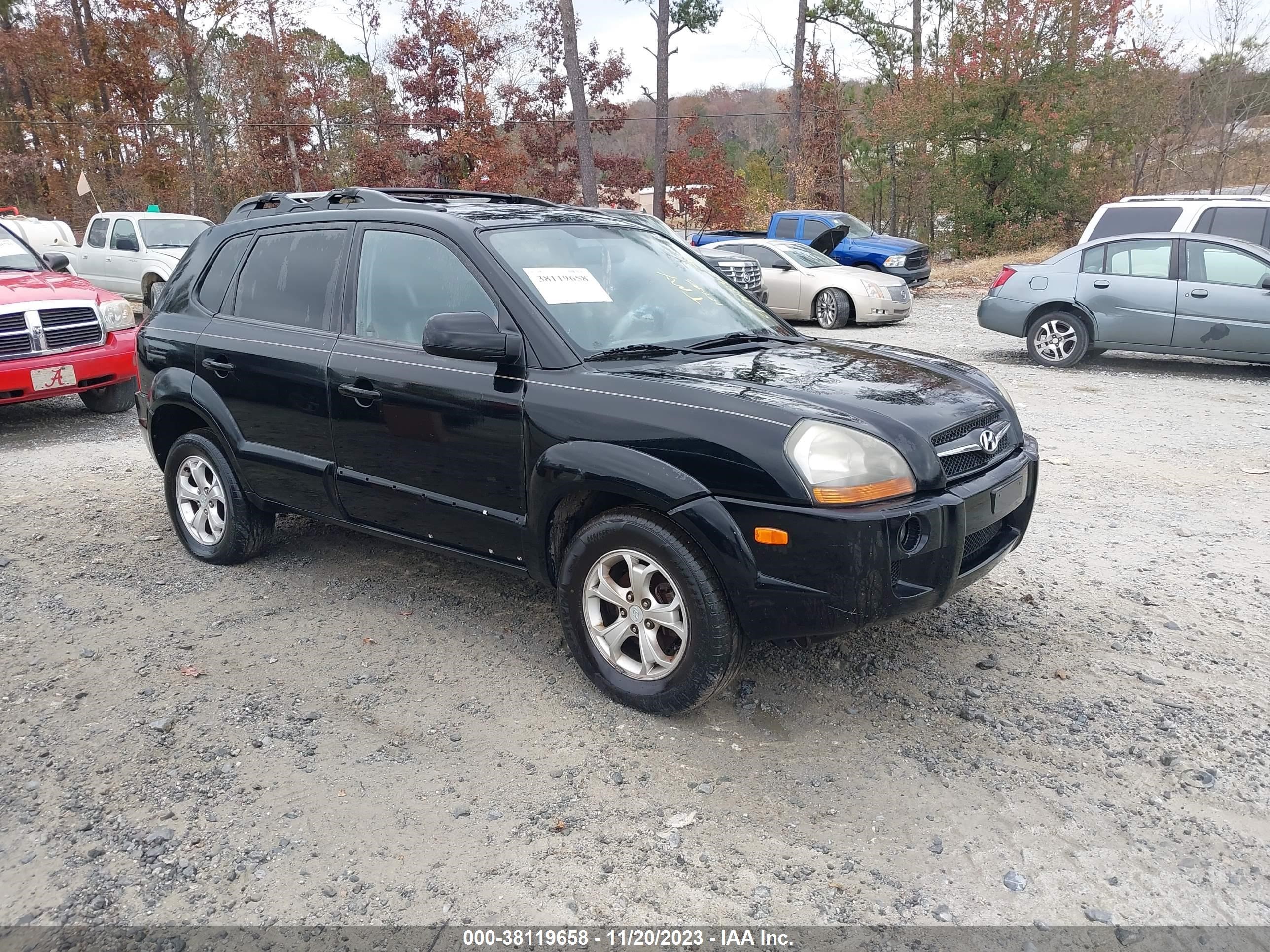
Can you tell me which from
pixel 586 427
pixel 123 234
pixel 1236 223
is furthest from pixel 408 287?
pixel 123 234

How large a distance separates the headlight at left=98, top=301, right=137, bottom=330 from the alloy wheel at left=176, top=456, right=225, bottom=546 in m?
4.09

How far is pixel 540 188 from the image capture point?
29469 millimetres

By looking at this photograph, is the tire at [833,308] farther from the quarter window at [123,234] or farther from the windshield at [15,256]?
the quarter window at [123,234]

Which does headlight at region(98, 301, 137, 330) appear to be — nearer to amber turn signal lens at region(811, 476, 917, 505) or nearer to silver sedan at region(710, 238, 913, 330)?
amber turn signal lens at region(811, 476, 917, 505)

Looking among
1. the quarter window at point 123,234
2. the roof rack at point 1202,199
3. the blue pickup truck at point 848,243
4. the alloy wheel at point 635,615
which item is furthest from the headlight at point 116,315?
the blue pickup truck at point 848,243

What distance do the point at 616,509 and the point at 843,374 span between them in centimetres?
102

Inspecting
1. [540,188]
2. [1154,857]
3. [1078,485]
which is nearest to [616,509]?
[1154,857]

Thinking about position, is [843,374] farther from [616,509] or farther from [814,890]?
[814,890]

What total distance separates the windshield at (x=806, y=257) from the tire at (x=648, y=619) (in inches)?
510

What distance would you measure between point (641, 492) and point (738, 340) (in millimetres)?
1169

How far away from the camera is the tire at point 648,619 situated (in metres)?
3.15

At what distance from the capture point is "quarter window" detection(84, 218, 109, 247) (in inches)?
628

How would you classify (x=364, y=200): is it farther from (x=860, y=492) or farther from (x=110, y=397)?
(x=110, y=397)

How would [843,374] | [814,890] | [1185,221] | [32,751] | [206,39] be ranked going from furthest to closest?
[206,39] → [1185,221] → [843,374] → [32,751] → [814,890]
